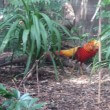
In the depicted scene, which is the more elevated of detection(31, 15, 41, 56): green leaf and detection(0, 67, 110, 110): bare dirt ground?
detection(31, 15, 41, 56): green leaf

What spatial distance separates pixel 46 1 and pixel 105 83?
2.06 metres

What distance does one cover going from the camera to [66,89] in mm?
3592

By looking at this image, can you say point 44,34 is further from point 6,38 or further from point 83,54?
point 83,54

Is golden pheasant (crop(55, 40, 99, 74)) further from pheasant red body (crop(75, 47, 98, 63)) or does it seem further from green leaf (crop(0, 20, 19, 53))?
green leaf (crop(0, 20, 19, 53))

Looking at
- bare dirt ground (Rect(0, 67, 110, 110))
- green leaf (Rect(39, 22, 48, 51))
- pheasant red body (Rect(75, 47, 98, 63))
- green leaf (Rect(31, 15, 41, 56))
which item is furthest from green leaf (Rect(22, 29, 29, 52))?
pheasant red body (Rect(75, 47, 98, 63))

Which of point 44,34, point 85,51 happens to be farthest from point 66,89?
point 85,51

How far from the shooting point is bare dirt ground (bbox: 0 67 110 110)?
305 cm

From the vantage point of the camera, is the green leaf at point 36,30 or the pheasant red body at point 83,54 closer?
the green leaf at point 36,30

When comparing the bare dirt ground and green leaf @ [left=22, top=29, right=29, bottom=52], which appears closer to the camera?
the bare dirt ground

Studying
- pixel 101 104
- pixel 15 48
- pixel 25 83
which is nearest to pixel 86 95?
pixel 101 104

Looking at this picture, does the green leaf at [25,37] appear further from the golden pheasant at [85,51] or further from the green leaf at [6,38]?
the golden pheasant at [85,51]

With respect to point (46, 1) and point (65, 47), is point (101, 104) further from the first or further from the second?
point (46, 1)

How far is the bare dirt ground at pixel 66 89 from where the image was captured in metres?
3.05

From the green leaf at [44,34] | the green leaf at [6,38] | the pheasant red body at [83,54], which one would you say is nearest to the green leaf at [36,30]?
the green leaf at [44,34]
